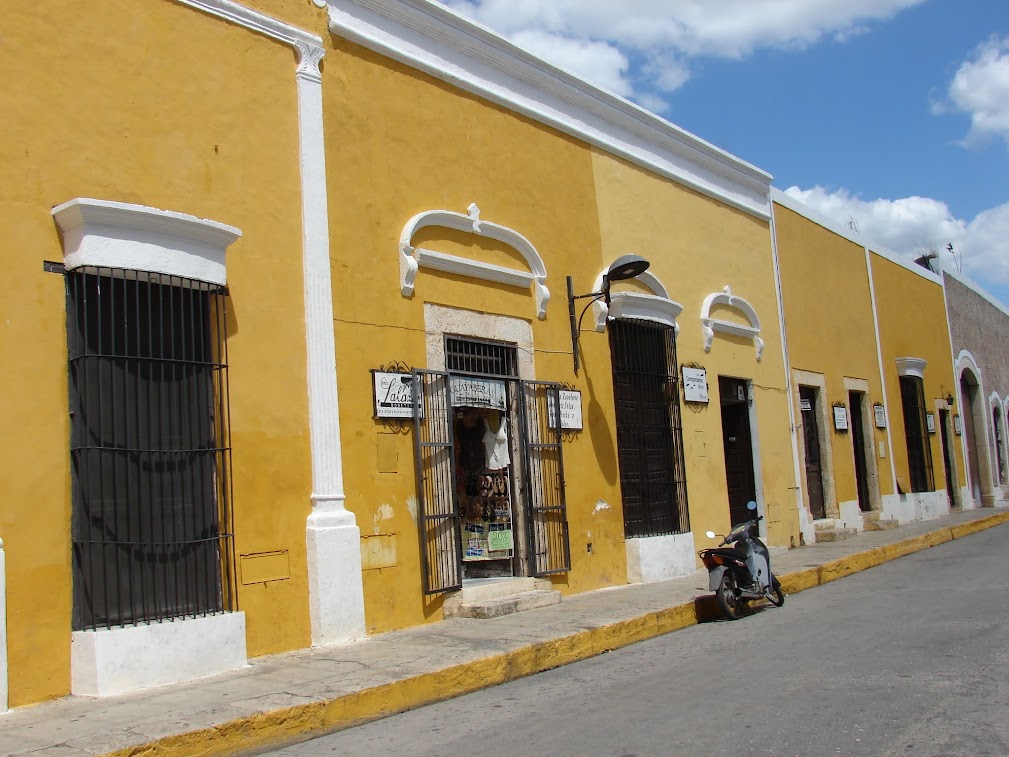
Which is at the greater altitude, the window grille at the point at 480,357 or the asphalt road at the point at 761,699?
the window grille at the point at 480,357

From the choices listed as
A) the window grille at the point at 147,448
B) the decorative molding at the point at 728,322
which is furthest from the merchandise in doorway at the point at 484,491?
the decorative molding at the point at 728,322

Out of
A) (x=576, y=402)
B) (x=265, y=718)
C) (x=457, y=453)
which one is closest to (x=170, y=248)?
(x=265, y=718)

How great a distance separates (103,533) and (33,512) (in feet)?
1.53

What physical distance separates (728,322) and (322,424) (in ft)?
25.8

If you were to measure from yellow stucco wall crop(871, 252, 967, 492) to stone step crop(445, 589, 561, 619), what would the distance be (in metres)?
12.5

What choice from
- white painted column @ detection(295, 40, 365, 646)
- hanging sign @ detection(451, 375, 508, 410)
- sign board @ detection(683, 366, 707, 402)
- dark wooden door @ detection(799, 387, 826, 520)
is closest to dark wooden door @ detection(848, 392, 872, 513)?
dark wooden door @ detection(799, 387, 826, 520)

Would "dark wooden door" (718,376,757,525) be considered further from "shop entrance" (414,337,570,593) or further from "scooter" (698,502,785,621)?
"shop entrance" (414,337,570,593)

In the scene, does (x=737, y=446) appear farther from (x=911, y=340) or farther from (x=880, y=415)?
(x=911, y=340)

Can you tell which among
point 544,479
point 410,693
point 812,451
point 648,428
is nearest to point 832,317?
point 812,451

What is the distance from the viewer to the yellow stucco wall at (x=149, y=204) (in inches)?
238

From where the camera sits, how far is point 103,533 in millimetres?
6316

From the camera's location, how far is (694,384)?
12.9m

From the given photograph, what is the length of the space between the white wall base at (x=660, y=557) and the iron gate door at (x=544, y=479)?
1.29 metres

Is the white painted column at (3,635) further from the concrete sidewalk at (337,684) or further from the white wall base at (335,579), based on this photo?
the white wall base at (335,579)
